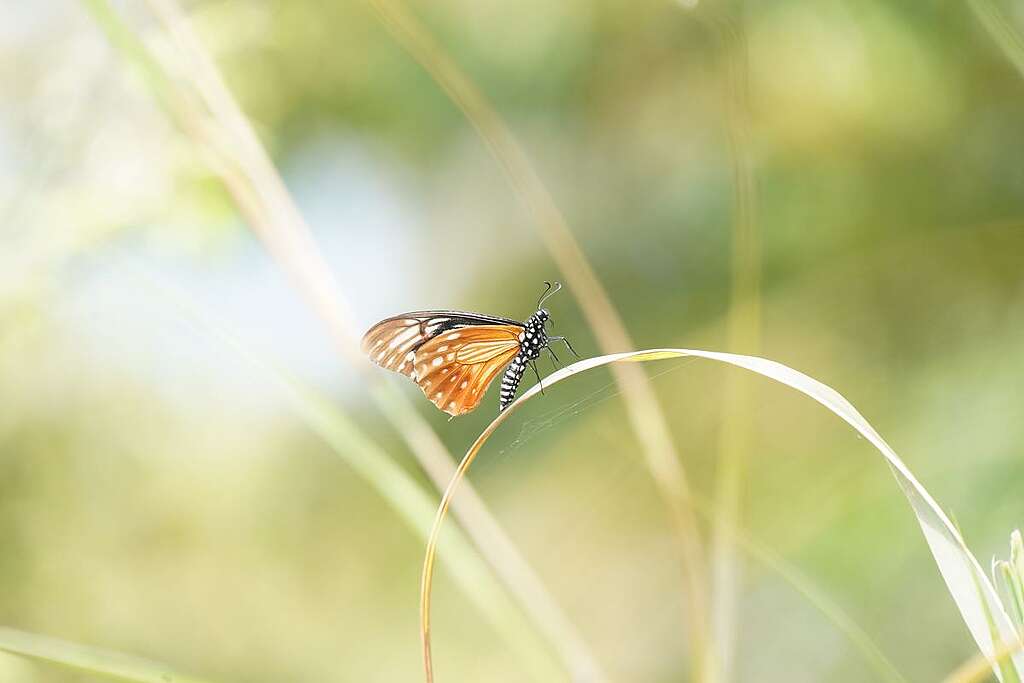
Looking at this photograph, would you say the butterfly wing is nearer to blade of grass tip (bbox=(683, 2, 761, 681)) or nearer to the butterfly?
the butterfly

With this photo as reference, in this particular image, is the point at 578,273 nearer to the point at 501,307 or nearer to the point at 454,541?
the point at 501,307

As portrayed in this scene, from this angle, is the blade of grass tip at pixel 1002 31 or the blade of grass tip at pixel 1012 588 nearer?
the blade of grass tip at pixel 1012 588

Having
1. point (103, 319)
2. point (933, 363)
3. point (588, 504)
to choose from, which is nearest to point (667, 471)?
point (588, 504)

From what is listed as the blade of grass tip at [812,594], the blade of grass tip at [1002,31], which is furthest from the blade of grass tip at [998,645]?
the blade of grass tip at [1002,31]

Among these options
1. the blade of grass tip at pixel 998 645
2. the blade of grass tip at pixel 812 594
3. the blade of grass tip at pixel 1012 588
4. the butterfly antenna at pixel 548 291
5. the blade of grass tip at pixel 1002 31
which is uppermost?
the blade of grass tip at pixel 1002 31

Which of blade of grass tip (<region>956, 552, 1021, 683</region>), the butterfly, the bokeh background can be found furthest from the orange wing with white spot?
blade of grass tip (<region>956, 552, 1021, 683</region>)

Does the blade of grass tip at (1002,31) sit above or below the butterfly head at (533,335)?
above

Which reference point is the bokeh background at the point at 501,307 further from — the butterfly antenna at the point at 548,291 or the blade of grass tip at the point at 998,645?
the blade of grass tip at the point at 998,645

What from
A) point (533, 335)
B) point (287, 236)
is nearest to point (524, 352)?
point (533, 335)

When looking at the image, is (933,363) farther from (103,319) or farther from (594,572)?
(103,319)
